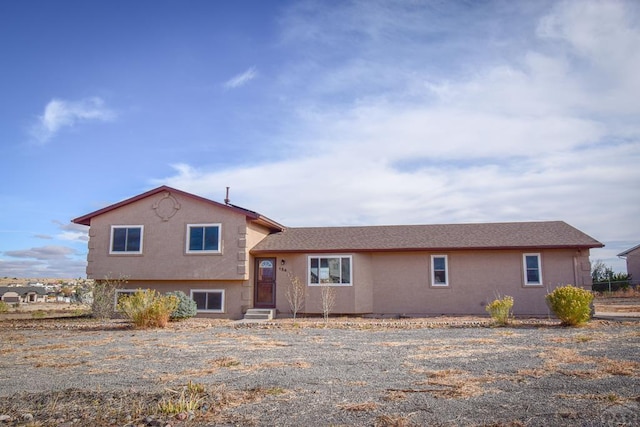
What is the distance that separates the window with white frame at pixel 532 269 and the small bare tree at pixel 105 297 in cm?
1637

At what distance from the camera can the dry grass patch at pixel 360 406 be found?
5.71 m

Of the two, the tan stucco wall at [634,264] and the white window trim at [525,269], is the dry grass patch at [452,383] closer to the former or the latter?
the white window trim at [525,269]

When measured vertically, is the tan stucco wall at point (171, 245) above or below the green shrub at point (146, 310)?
above

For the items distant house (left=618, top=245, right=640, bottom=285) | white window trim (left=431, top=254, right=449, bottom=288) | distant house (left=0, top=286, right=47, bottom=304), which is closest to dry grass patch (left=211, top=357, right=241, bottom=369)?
white window trim (left=431, top=254, right=449, bottom=288)

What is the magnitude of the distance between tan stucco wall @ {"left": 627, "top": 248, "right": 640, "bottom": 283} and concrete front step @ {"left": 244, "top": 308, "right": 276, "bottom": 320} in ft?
107

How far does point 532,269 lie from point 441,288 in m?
3.70

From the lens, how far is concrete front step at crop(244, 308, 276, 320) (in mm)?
20094

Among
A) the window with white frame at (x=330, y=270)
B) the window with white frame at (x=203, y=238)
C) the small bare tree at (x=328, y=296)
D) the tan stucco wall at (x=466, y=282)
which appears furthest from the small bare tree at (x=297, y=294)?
the window with white frame at (x=203, y=238)

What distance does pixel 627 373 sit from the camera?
7.43 meters

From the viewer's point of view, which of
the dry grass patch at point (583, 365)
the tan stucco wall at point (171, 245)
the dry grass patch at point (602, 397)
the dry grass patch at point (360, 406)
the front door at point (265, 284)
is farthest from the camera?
the front door at point (265, 284)

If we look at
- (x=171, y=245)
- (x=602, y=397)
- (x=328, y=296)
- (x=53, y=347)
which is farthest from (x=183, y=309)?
(x=602, y=397)

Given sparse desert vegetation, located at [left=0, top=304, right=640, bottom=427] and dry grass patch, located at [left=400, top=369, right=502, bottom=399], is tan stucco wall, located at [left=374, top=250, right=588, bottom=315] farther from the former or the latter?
dry grass patch, located at [left=400, top=369, right=502, bottom=399]

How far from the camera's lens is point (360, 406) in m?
5.83

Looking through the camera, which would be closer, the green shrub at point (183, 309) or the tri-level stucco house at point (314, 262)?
the green shrub at point (183, 309)
